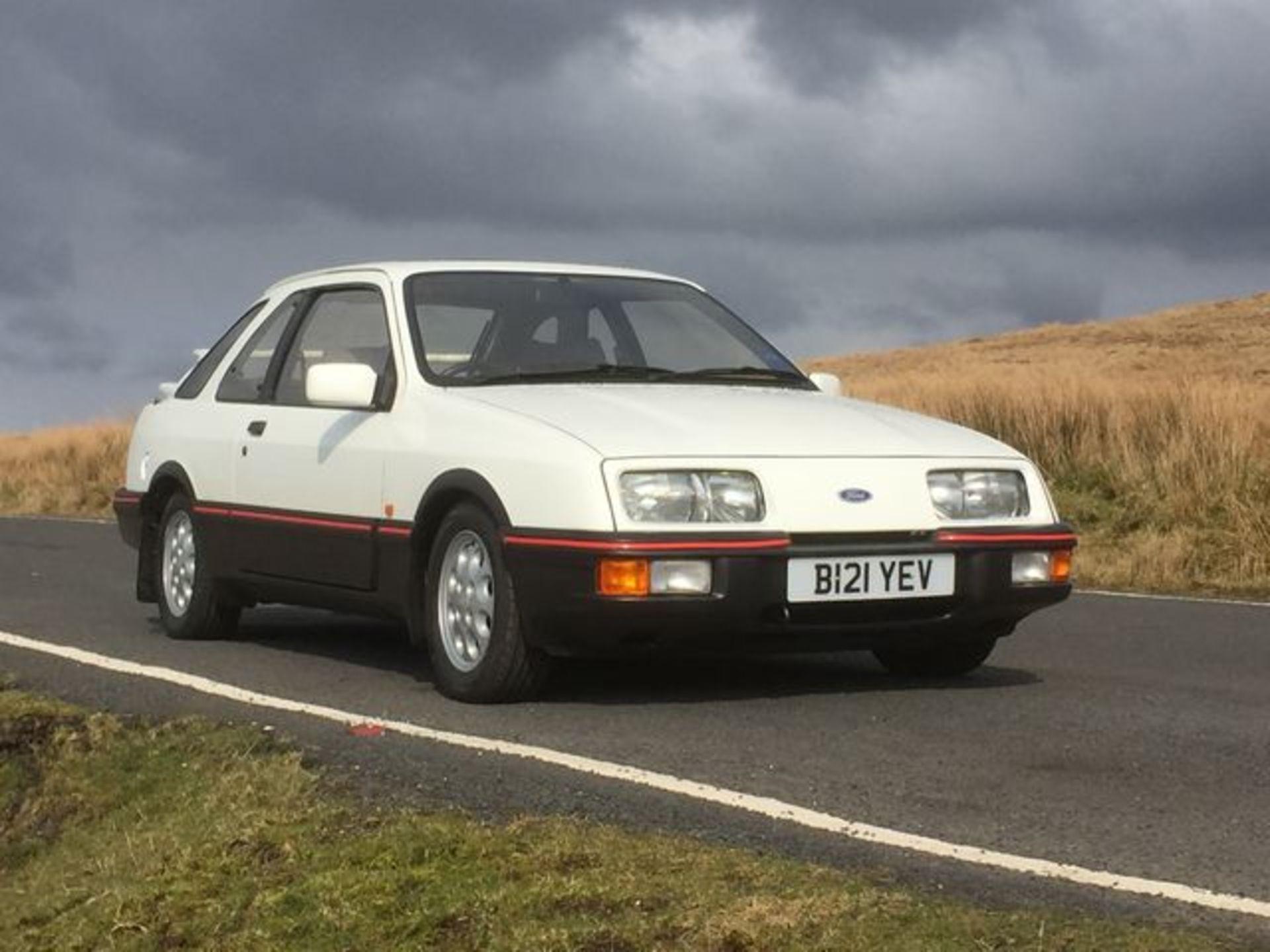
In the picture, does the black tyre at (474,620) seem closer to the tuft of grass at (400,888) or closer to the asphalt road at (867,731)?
the asphalt road at (867,731)

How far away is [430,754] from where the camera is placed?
6.20 m

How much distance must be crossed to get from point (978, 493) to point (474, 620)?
1.82m

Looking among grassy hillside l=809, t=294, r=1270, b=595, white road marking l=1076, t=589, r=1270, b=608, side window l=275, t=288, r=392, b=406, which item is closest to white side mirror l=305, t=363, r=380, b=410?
side window l=275, t=288, r=392, b=406

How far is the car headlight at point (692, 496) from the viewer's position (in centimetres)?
677

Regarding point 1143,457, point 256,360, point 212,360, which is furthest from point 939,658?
point 1143,457

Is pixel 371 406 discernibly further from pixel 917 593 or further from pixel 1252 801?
pixel 1252 801

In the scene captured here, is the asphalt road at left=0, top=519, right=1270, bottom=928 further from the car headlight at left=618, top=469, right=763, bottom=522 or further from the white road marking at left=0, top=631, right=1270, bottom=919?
the car headlight at left=618, top=469, right=763, bottom=522

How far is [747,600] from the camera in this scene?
6777mm

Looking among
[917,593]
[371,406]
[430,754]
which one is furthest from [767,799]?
[371,406]

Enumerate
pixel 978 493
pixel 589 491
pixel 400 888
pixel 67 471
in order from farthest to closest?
1. pixel 67 471
2. pixel 978 493
3. pixel 589 491
4. pixel 400 888

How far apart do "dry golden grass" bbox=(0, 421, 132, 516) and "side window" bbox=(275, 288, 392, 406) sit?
19007 millimetres

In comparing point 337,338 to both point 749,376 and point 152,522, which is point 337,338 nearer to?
point 152,522

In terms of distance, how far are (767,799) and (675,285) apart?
12.8ft

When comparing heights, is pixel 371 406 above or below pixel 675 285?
below
